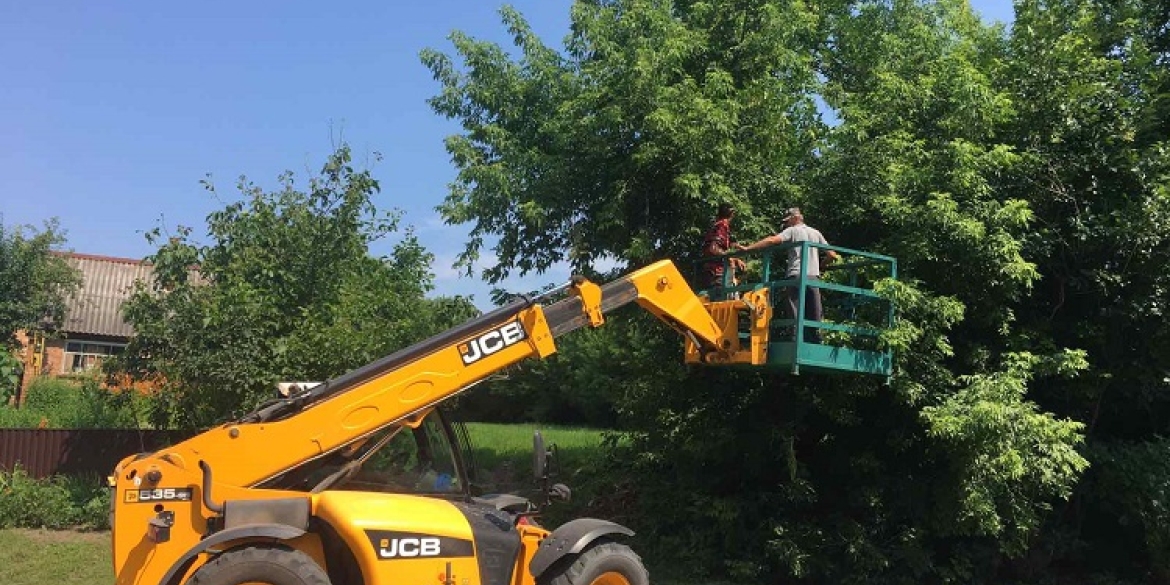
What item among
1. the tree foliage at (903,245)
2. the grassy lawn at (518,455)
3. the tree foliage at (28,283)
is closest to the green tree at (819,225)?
the tree foliage at (903,245)

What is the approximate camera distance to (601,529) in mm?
6660

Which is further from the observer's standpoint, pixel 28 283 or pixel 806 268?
pixel 28 283

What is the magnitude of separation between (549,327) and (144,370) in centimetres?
796

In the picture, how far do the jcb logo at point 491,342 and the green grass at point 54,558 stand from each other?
18.9ft

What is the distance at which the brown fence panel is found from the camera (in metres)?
13.8

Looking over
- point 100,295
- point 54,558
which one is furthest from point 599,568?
point 100,295

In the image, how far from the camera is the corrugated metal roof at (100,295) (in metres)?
30.4

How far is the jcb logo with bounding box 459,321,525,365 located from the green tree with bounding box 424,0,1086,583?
4.12 m

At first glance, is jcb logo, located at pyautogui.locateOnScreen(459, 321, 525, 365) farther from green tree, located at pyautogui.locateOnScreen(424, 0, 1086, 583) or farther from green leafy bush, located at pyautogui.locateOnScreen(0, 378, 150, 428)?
green leafy bush, located at pyautogui.locateOnScreen(0, 378, 150, 428)

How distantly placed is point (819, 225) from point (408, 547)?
733cm

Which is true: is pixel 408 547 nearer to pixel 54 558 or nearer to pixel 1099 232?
pixel 54 558

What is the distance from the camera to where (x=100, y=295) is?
105 ft

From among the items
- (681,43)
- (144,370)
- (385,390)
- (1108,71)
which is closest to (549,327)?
(385,390)

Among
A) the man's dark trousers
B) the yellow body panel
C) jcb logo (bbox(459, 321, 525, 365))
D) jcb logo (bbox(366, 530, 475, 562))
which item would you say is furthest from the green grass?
the man's dark trousers
